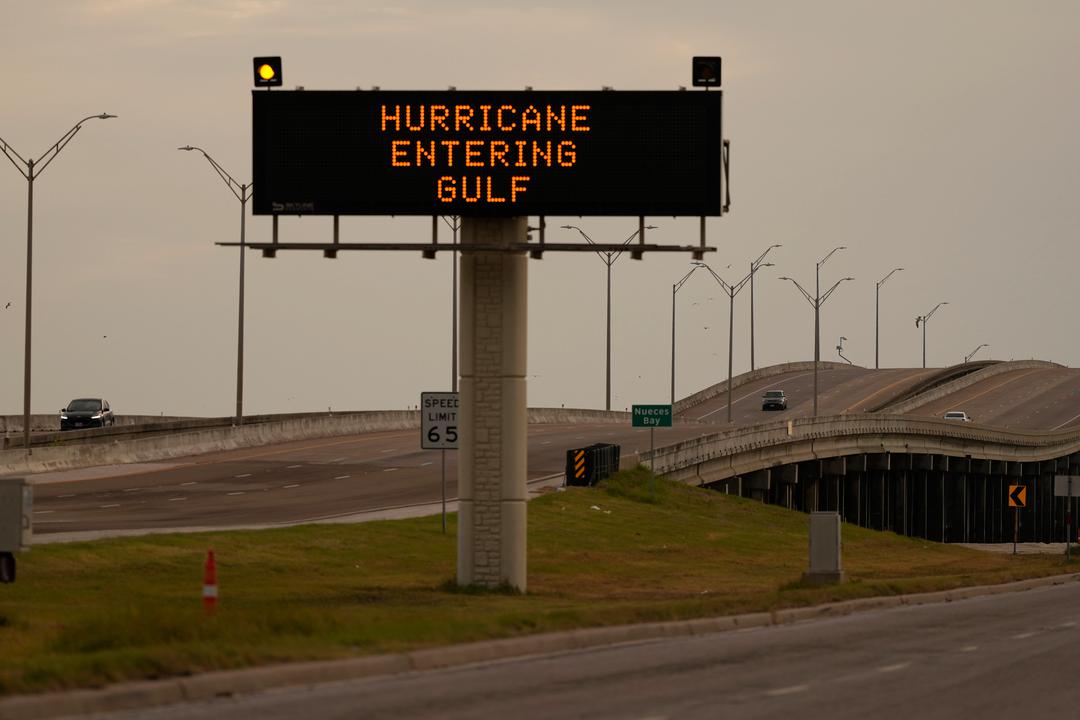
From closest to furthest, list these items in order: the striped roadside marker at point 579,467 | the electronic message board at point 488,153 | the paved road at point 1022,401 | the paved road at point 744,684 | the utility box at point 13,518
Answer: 1. the paved road at point 744,684
2. the utility box at point 13,518
3. the electronic message board at point 488,153
4. the striped roadside marker at point 579,467
5. the paved road at point 1022,401

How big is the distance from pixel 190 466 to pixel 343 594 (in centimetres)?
3712

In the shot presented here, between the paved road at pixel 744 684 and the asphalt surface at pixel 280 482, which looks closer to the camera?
the paved road at pixel 744 684

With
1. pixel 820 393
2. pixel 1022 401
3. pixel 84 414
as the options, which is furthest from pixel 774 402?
pixel 84 414

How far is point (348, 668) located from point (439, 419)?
21.1 meters

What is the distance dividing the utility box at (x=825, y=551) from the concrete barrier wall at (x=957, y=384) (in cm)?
9124

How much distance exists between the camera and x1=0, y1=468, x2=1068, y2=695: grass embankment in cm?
1791

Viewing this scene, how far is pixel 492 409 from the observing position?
30719 millimetres

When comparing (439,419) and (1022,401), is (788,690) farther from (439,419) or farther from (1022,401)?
(1022,401)

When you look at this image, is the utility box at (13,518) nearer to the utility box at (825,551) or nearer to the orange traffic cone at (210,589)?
the orange traffic cone at (210,589)

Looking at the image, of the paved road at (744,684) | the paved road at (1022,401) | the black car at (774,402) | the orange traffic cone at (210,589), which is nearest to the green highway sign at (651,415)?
the paved road at (744,684)

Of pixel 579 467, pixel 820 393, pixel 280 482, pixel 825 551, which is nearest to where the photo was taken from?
pixel 825 551

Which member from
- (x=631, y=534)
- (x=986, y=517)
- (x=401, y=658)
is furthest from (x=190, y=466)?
(x=986, y=517)

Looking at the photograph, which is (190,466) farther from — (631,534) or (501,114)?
(501,114)

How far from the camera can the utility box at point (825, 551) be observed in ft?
105
